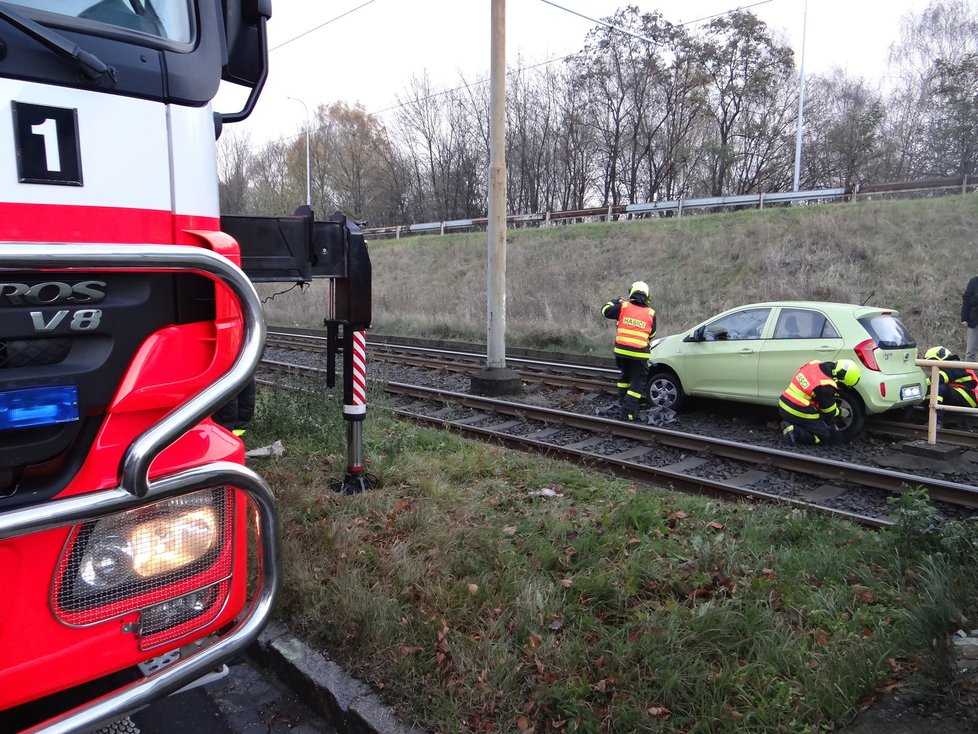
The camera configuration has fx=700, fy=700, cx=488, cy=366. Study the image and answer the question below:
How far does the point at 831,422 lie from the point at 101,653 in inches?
323

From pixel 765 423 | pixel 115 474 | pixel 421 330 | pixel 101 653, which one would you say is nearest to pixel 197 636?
pixel 101 653

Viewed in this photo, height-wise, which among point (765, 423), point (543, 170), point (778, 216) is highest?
point (543, 170)

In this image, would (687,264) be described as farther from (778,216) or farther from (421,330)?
(421,330)

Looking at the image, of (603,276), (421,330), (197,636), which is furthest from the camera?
(603,276)

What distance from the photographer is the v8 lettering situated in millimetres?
1718

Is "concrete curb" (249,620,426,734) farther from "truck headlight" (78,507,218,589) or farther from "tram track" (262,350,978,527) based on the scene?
"tram track" (262,350,978,527)

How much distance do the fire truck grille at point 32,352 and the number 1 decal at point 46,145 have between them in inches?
15.8

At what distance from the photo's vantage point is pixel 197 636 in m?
2.08

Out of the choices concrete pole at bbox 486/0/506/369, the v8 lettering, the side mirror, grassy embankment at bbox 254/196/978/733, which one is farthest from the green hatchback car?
the v8 lettering

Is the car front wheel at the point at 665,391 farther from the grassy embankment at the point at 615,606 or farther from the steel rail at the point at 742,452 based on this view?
the grassy embankment at the point at 615,606

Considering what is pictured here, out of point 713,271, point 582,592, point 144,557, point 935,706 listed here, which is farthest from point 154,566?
point 713,271

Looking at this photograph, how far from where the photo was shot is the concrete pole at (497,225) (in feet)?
36.2

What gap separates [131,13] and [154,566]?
5.58 feet

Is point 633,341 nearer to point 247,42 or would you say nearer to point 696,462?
point 696,462
